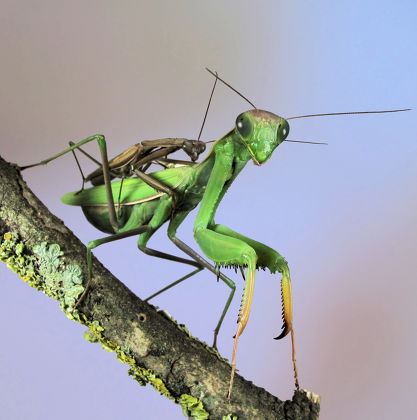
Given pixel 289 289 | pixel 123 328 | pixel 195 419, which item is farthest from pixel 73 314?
pixel 289 289

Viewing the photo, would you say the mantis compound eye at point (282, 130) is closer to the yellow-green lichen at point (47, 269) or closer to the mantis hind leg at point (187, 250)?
the mantis hind leg at point (187, 250)

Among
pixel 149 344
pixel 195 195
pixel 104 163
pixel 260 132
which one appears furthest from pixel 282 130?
pixel 149 344

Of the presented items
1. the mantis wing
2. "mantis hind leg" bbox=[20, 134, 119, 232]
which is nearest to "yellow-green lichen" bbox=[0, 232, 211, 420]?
"mantis hind leg" bbox=[20, 134, 119, 232]

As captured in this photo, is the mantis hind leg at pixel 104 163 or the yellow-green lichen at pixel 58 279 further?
the mantis hind leg at pixel 104 163

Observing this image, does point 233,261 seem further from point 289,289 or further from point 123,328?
point 123,328

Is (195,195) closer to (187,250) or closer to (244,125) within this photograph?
(187,250)

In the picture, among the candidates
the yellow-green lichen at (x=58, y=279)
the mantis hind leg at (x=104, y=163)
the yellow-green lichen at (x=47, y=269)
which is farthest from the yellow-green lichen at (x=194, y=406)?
the mantis hind leg at (x=104, y=163)
